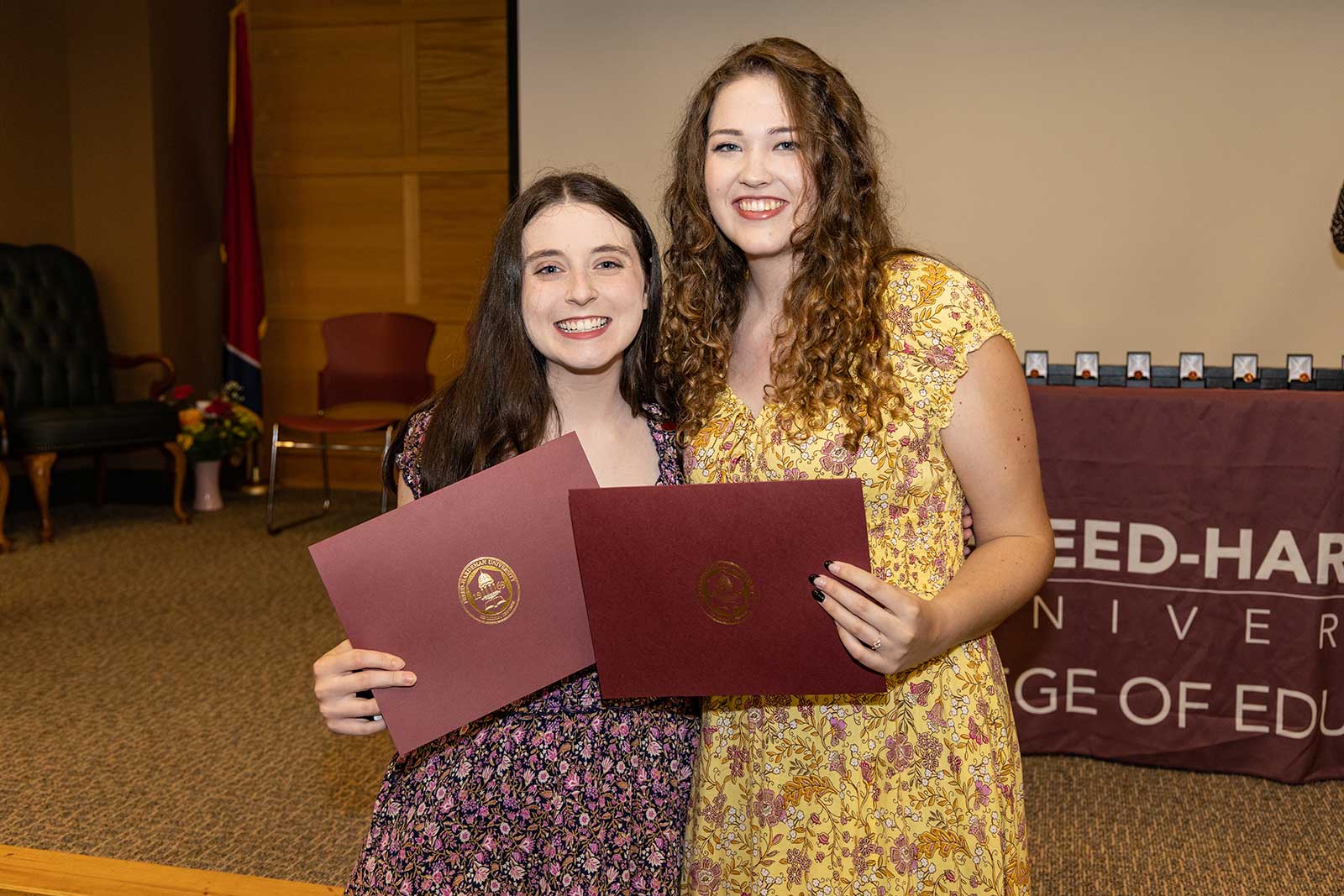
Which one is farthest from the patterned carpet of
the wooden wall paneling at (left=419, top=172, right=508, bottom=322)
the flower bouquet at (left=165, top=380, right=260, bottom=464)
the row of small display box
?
the wooden wall paneling at (left=419, top=172, right=508, bottom=322)

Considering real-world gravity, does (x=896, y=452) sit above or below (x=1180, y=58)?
below

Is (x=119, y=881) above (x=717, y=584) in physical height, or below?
below

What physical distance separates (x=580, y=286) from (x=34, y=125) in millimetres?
6967

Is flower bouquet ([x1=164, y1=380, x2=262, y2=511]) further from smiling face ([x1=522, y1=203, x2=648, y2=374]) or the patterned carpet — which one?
smiling face ([x1=522, y1=203, x2=648, y2=374])

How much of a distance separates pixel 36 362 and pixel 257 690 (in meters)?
3.78

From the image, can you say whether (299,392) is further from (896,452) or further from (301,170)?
(896,452)

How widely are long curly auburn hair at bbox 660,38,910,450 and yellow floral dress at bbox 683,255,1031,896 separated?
32mm

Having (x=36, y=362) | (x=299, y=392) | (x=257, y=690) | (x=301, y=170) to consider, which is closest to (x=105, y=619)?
(x=257, y=690)

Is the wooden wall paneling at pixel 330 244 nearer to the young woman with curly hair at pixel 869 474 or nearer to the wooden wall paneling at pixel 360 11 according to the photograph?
the wooden wall paneling at pixel 360 11

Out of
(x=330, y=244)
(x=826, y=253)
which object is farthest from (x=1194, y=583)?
(x=330, y=244)

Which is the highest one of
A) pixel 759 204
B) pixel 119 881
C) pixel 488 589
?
pixel 759 204

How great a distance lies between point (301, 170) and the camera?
7.48m

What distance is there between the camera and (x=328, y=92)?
7.37 m

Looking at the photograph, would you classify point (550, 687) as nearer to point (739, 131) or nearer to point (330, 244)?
point (739, 131)
